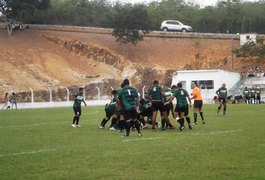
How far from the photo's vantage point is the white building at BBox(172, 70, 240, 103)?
58.9 meters

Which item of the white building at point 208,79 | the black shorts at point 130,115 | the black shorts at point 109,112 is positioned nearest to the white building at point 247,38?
the white building at point 208,79

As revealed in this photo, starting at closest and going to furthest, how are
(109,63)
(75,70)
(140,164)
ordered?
(140,164), (75,70), (109,63)

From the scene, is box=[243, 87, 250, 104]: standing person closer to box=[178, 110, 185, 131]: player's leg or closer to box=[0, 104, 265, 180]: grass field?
box=[178, 110, 185, 131]: player's leg

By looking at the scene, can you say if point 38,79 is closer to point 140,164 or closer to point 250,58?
point 250,58

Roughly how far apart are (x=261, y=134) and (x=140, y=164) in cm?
757

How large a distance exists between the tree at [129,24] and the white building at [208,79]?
16.6m

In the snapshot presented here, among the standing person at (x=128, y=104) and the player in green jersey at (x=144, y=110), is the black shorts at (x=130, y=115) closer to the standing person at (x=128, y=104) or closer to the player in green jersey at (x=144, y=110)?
the standing person at (x=128, y=104)

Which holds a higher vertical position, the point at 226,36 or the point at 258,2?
the point at 258,2

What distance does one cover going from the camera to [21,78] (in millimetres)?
61531

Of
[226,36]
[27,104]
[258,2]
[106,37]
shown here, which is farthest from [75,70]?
[258,2]

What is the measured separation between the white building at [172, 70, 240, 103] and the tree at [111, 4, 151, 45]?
54.6 feet

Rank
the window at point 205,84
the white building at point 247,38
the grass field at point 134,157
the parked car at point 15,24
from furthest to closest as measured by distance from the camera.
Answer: the white building at point 247,38 → the parked car at point 15,24 → the window at point 205,84 → the grass field at point 134,157

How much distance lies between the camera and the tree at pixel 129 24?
247 feet

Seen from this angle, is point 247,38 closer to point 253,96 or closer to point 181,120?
point 253,96
